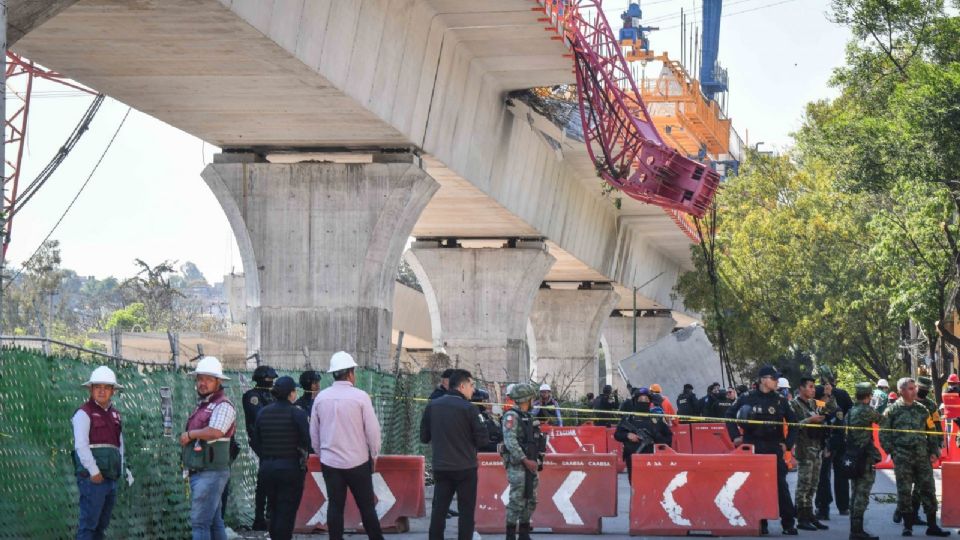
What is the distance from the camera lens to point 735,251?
53.6 metres

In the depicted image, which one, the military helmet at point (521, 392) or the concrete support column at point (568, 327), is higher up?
the concrete support column at point (568, 327)

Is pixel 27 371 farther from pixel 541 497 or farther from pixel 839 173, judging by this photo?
pixel 839 173

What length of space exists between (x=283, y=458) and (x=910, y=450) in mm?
7296

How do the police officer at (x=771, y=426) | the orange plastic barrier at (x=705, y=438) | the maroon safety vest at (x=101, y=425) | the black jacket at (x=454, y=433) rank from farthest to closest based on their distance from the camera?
the orange plastic barrier at (x=705, y=438)
the police officer at (x=771, y=426)
the black jacket at (x=454, y=433)
the maroon safety vest at (x=101, y=425)

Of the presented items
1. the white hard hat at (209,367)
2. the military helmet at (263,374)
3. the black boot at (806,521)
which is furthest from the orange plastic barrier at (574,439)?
the white hard hat at (209,367)

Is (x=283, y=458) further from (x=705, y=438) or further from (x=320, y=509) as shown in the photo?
(x=705, y=438)

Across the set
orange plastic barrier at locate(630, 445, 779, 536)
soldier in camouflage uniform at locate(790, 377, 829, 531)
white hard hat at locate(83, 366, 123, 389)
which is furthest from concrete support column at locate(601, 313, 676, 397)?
white hard hat at locate(83, 366, 123, 389)

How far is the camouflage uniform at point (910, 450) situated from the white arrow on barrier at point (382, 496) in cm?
527

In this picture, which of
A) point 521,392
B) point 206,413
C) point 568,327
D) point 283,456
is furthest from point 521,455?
point 568,327

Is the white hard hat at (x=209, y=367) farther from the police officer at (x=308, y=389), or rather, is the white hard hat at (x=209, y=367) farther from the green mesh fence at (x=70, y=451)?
the police officer at (x=308, y=389)

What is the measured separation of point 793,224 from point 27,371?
1650 inches

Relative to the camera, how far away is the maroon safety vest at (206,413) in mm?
12555

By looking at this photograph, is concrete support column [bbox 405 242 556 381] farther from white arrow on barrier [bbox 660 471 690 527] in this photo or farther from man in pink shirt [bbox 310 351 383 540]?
man in pink shirt [bbox 310 351 383 540]

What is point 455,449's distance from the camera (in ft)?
44.7
